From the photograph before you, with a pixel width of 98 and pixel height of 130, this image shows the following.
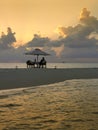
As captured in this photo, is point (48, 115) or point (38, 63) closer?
point (48, 115)

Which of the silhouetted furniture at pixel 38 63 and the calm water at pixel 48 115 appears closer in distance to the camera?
the calm water at pixel 48 115

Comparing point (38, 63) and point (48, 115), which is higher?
point (38, 63)

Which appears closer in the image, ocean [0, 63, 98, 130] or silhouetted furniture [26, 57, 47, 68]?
ocean [0, 63, 98, 130]

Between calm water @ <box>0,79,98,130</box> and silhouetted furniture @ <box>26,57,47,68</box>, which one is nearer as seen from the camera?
calm water @ <box>0,79,98,130</box>

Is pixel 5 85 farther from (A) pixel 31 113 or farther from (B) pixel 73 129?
(B) pixel 73 129

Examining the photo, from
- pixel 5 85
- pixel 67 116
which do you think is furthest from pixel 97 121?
pixel 5 85

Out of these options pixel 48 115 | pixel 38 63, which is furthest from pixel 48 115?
pixel 38 63

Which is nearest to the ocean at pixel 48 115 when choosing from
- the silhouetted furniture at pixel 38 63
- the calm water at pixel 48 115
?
the calm water at pixel 48 115

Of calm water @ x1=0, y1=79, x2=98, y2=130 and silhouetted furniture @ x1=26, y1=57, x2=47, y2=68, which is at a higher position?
silhouetted furniture @ x1=26, y1=57, x2=47, y2=68

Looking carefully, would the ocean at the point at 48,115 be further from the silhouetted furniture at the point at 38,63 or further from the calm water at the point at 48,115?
the silhouetted furniture at the point at 38,63

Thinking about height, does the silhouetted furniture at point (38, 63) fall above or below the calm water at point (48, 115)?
above

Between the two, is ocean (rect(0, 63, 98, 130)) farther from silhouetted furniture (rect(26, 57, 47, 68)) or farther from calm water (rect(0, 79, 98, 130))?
silhouetted furniture (rect(26, 57, 47, 68))

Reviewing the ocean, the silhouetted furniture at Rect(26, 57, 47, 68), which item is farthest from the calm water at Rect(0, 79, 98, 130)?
the silhouetted furniture at Rect(26, 57, 47, 68)

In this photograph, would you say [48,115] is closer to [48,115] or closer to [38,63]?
[48,115]
